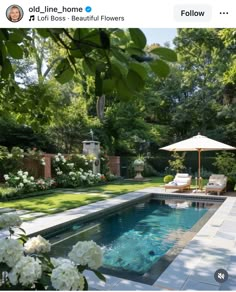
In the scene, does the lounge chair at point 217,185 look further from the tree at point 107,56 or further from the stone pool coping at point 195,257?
the tree at point 107,56

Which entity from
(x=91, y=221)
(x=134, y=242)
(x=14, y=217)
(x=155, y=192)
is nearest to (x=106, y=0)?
(x=14, y=217)

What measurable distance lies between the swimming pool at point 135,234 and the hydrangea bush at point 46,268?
3.10m

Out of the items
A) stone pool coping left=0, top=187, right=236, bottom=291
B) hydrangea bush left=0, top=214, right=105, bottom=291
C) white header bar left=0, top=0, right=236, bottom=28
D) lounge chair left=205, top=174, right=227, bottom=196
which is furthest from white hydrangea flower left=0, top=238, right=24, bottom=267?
lounge chair left=205, top=174, right=227, bottom=196

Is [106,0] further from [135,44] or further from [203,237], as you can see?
[203,237]

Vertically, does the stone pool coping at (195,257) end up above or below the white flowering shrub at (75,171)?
below

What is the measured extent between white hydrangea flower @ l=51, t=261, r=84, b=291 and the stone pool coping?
2416 mm

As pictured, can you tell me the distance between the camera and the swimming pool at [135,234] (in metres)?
5.90

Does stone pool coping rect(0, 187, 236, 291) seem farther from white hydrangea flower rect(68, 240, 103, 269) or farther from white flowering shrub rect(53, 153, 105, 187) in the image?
white flowering shrub rect(53, 153, 105, 187)

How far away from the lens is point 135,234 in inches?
317

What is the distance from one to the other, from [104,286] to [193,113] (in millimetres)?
23711

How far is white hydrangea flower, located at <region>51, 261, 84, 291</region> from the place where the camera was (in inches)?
56.7

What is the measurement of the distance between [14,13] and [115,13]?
0.51 metres

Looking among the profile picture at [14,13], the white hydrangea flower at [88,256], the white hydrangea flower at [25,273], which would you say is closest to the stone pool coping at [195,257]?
→ the white hydrangea flower at [88,256]

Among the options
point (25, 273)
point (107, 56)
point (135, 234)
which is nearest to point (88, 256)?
point (25, 273)
